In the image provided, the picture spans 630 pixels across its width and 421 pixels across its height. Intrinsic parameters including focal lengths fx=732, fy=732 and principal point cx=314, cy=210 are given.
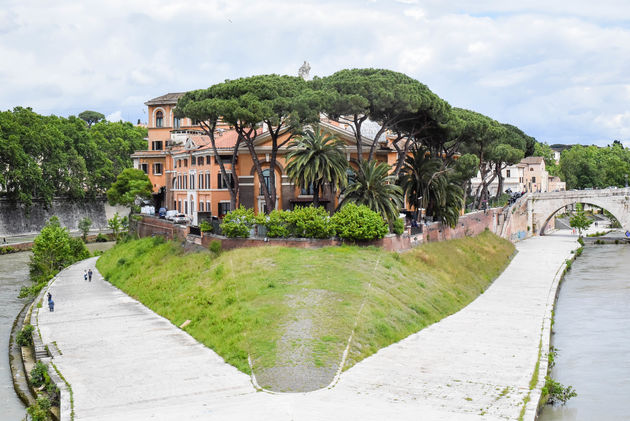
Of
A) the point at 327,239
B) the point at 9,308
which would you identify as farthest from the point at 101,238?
the point at 327,239

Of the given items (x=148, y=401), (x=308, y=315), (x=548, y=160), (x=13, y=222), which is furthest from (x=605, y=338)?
(x=548, y=160)

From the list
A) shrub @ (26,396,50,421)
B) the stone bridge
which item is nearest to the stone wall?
the stone bridge

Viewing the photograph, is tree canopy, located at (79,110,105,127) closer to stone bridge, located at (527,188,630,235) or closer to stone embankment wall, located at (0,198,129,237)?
stone embankment wall, located at (0,198,129,237)

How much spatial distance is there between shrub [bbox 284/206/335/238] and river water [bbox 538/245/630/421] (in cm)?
1350

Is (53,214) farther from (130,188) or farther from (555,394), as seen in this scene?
(555,394)

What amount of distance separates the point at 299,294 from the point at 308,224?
9730 mm

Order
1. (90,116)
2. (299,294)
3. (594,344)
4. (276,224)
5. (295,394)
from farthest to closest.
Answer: (90,116) < (276,224) < (594,344) < (299,294) < (295,394)

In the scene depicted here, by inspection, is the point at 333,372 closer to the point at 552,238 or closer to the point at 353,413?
the point at 353,413

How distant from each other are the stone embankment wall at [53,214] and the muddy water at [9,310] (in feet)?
41.5

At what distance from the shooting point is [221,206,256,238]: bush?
140ft

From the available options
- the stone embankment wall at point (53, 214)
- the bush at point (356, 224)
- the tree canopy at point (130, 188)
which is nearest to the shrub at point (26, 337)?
the bush at point (356, 224)

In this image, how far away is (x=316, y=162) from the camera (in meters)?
45.2

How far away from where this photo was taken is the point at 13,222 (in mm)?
89250

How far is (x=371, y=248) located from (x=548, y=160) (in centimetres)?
12536
